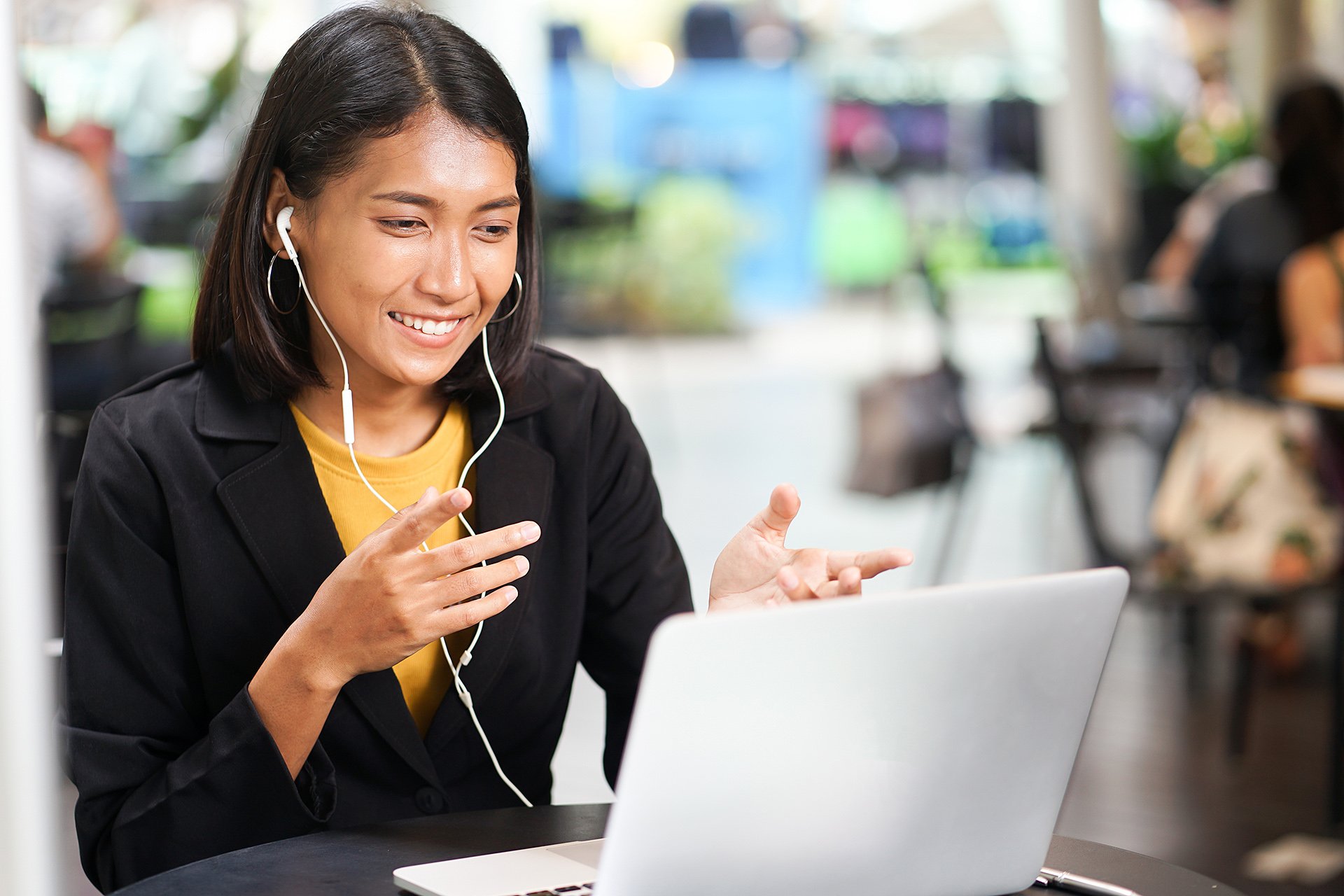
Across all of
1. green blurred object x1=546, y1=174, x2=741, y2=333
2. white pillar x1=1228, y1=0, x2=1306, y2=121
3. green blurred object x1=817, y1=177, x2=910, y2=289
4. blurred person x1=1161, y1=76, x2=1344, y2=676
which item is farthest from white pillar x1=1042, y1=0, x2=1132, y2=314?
green blurred object x1=817, y1=177, x2=910, y2=289

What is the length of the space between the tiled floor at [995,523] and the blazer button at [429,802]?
45 centimetres

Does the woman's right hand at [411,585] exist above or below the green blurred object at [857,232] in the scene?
below

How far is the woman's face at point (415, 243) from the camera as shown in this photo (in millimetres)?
1179

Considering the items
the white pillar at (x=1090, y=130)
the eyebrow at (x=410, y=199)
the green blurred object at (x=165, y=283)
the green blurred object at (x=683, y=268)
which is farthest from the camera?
the green blurred object at (x=683, y=268)

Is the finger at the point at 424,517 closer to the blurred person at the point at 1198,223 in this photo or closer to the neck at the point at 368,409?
the neck at the point at 368,409

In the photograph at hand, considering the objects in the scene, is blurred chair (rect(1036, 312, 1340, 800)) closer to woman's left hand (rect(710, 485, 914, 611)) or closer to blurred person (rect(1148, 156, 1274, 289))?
blurred person (rect(1148, 156, 1274, 289))

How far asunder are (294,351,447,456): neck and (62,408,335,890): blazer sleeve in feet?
0.56

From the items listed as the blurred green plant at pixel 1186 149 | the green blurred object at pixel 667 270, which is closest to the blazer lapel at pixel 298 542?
the green blurred object at pixel 667 270

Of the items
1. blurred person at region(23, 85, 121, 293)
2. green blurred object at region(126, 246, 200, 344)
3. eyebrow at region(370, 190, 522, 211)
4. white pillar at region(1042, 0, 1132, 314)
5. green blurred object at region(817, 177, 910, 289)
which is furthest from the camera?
green blurred object at region(817, 177, 910, 289)

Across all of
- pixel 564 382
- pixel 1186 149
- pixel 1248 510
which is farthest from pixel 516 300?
pixel 1186 149

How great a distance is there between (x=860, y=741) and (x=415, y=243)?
1.92ft

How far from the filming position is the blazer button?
4.03 feet

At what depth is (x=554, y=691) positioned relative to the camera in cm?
134

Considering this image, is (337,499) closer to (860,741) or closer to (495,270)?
(495,270)
